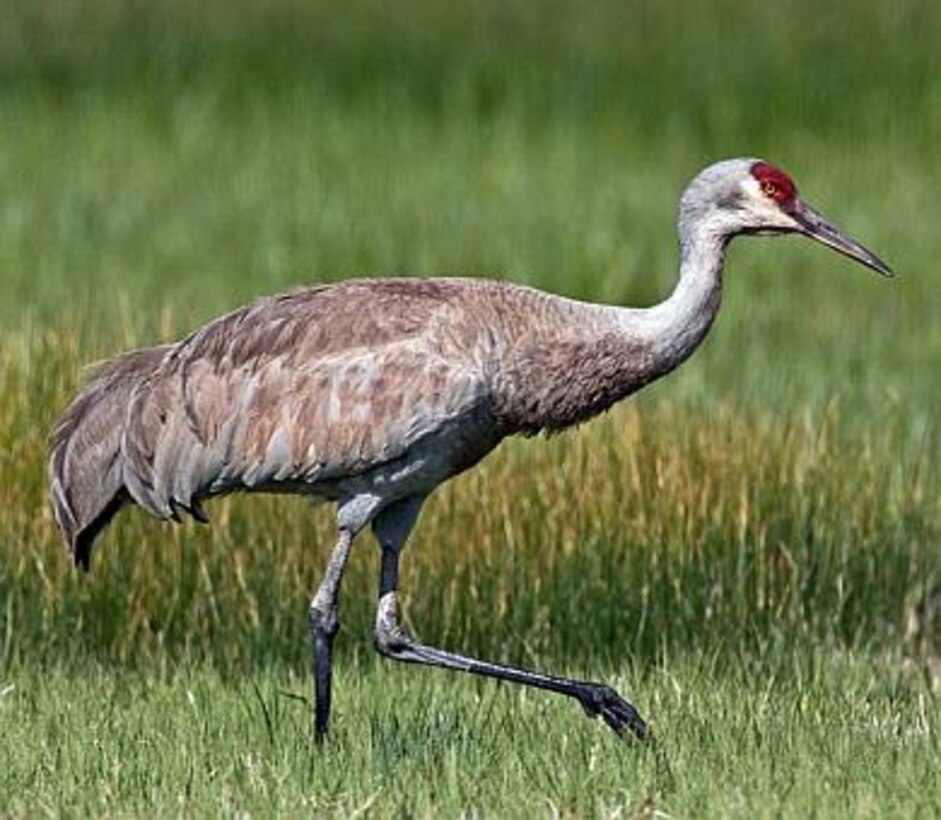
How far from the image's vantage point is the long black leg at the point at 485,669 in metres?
8.16

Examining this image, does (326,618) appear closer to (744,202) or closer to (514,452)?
(744,202)

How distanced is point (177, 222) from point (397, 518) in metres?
9.59

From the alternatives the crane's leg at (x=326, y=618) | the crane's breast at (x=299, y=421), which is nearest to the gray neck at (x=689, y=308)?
the crane's breast at (x=299, y=421)

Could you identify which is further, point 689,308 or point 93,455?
point 93,455

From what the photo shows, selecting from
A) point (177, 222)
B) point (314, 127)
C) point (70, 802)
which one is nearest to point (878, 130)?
point (314, 127)

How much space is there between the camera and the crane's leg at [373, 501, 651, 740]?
27.3 ft

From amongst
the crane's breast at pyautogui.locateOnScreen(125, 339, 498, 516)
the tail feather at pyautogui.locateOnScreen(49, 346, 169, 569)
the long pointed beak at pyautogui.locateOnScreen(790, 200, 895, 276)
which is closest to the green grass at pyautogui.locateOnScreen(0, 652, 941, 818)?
the tail feather at pyautogui.locateOnScreen(49, 346, 169, 569)

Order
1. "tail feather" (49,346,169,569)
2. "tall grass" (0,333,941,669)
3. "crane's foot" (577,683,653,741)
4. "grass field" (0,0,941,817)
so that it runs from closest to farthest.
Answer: "grass field" (0,0,941,817) → "crane's foot" (577,683,653,741) → "tail feather" (49,346,169,569) → "tall grass" (0,333,941,669)

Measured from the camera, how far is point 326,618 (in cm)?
862

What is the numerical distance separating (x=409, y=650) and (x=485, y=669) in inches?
10.4

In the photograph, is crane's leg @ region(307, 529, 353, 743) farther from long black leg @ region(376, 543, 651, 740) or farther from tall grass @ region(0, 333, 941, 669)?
tall grass @ region(0, 333, 941, 669)

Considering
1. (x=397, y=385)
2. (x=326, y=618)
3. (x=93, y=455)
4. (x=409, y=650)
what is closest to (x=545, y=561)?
(x=409, y=650)

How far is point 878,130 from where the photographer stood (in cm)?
2050

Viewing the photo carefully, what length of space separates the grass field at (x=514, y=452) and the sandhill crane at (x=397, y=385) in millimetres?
525
